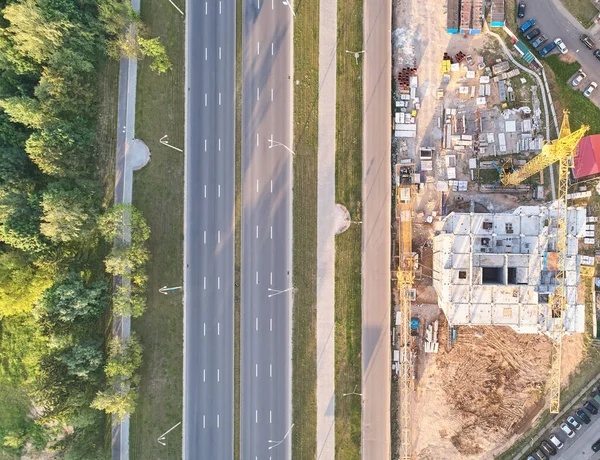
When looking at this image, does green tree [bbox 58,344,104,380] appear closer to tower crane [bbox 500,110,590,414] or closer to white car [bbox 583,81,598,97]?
tower crane [bbox 500,110,590,414]

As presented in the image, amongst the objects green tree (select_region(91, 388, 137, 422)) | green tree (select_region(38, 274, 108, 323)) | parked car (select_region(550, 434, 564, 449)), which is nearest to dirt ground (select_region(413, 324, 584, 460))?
→ parked car (select_region(550, 434, 564, 449))

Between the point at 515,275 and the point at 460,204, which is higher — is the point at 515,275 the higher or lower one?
the lower one

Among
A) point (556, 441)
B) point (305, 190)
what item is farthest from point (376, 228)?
point (556, 441)

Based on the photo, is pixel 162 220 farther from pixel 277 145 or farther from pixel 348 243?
pixel 348 243

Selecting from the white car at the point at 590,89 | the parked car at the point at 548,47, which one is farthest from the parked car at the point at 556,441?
the parked car at the point at 548,47

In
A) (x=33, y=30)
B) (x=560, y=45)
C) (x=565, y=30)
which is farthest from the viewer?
(x=565, y=30)

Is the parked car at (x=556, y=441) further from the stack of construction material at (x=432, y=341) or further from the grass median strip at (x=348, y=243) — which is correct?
the grass median strip at (x=348, y=243)
